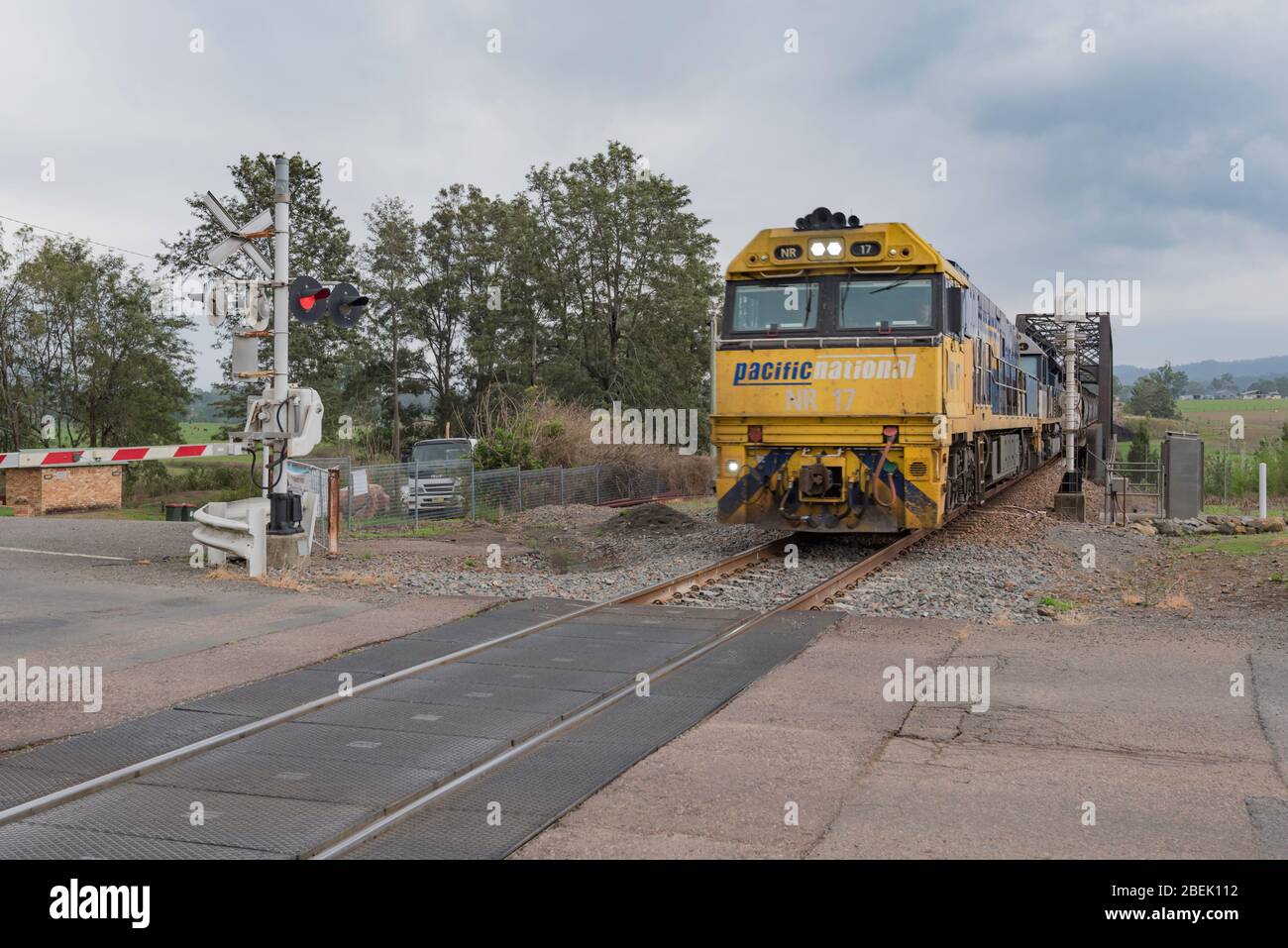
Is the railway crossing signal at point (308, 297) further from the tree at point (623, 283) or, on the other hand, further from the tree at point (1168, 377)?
the tree at point (1168, 377)

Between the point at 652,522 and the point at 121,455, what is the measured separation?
10.2 metres

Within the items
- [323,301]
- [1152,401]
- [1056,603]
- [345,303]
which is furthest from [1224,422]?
[323,301]

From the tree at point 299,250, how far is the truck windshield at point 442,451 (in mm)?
14732

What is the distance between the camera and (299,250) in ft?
142

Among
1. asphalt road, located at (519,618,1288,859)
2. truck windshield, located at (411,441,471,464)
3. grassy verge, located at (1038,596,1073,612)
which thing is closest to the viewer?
asphalt road, located at (519,618,1288,859)

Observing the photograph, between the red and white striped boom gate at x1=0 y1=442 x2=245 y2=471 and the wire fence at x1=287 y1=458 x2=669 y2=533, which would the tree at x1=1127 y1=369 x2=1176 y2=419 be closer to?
the wire fence at x1=287 y1=458 x2=669 y2=533

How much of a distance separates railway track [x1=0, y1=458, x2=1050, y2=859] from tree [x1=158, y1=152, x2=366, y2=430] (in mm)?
32745

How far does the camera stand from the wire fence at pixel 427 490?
21.0 m

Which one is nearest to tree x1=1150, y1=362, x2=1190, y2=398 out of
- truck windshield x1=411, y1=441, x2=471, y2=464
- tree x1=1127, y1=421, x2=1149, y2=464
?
tree x1=1127, y1=421, x2=1149, y2=464

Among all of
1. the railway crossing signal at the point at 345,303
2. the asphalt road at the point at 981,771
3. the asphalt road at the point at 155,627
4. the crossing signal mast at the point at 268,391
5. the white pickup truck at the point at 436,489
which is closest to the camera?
the asphalt road at the point at 981,771

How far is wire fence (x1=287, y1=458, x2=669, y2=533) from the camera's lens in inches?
827

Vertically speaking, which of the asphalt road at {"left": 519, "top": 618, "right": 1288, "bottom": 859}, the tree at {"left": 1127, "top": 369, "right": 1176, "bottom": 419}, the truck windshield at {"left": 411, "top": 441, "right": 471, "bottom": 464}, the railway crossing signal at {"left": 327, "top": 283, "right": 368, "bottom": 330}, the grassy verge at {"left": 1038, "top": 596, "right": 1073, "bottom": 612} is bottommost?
the asphalt road at {"left": 519, "top": 618, "right": 1288, "bottom": 859}

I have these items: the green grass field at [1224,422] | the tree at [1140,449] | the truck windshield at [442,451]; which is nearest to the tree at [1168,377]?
the green grass field at [1224,422]

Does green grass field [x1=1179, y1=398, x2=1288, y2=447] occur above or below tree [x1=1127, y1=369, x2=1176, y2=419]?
below
